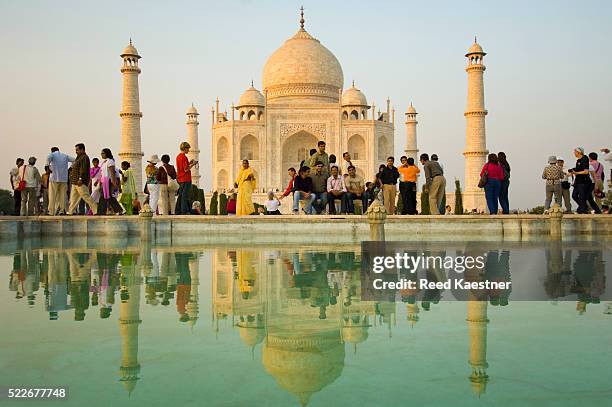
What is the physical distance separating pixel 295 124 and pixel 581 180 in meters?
24.2

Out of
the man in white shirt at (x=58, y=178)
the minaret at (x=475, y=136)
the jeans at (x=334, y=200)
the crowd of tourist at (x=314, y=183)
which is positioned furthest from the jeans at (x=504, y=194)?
the minaret at (x=475, y=136)

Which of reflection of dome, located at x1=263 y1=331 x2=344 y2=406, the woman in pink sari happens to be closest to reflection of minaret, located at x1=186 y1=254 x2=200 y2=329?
reflection of dome, located at x1=263 y1=331 x2=344 y2=406

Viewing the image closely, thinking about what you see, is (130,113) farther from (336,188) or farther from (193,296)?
(193,296)

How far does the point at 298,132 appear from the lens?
33.7 metres

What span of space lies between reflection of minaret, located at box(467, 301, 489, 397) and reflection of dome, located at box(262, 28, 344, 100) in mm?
32416

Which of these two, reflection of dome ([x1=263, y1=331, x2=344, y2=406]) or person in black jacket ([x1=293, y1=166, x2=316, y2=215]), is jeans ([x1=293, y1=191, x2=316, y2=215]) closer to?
person in black jacket ([x1=293, y1=166, x2=316, y2=215])

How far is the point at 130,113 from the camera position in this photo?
26.5 metres

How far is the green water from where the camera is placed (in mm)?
2053

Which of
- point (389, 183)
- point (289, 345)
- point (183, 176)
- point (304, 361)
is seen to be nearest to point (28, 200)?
point (183, 176)

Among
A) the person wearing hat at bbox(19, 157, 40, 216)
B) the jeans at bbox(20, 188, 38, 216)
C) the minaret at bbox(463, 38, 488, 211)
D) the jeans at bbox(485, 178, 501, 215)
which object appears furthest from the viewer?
the minaret at bbox(463, 38, 488, 211)

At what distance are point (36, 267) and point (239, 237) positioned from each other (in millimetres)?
4640

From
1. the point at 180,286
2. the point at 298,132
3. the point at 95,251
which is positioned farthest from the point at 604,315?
the point at 298,132

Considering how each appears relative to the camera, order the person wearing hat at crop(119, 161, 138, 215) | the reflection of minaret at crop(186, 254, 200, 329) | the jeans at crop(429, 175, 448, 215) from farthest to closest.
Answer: the person wearing hat at crop(119, 161, 138, 215) → the jeans at crop(429, 175, 448, 215) → the reflection of minaret at crop(186, 254, 200, 329)

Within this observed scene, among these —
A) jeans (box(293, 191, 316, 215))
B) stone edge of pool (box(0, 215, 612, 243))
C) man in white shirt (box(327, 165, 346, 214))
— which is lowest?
stone edge of pool (box(0, 215, 612, 243))
